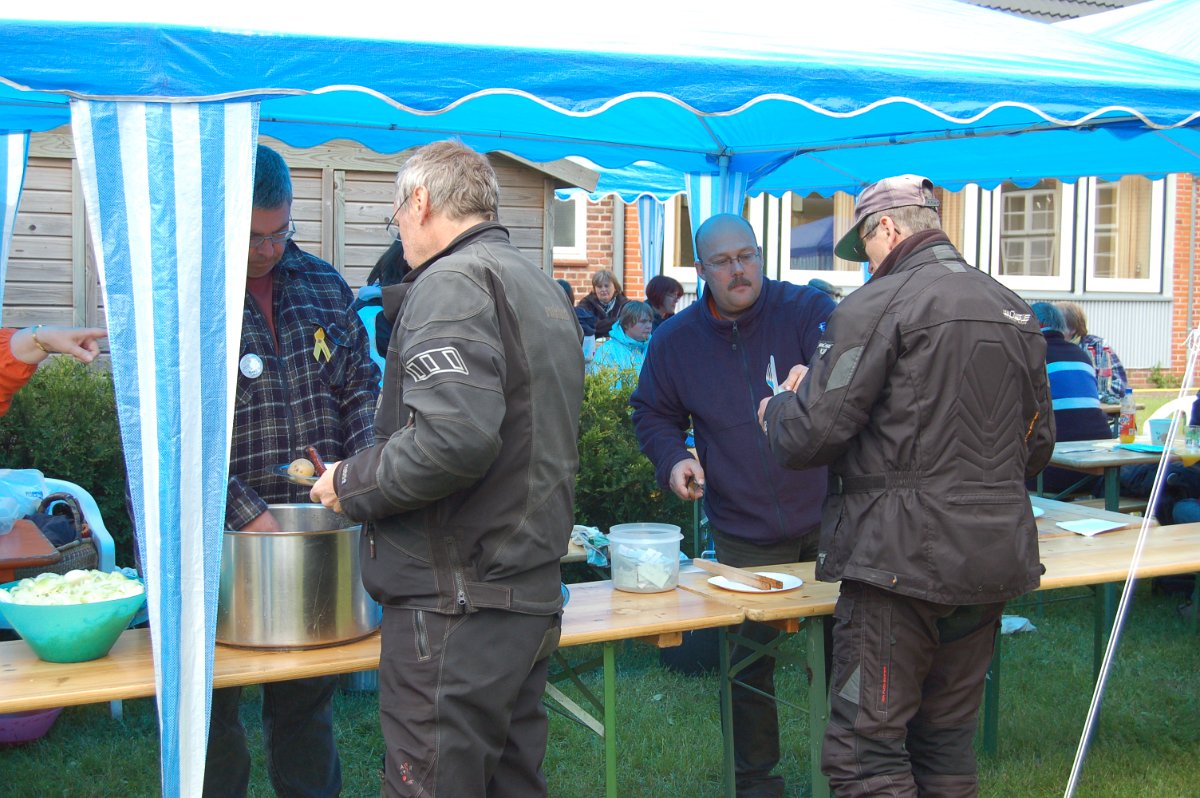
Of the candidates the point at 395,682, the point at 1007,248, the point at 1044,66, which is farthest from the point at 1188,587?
the point at 1007,248

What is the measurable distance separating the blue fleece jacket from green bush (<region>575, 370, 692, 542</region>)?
153 cm

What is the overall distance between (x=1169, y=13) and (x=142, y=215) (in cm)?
569

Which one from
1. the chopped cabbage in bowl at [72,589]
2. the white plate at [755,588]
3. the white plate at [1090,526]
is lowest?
the white plate at [755,588]

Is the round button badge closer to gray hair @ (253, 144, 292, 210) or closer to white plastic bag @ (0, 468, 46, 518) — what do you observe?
gray hair @ (253, 144, 292, 210)

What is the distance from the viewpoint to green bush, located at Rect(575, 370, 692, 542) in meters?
5.42

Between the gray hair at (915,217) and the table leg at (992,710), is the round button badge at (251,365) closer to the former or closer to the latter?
the gray hair at (915,217)

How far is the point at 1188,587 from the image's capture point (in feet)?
19.7

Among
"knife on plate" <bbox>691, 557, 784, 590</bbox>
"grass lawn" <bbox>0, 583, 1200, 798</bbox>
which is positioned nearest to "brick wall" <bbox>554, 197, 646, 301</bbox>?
"grass lawn" <bbox>0, 583, 1200, 798</bbox>

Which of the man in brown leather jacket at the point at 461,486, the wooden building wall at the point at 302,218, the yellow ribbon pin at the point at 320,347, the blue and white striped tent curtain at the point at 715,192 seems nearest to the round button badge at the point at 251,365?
the yellow ribbon pin at the point at 320,347

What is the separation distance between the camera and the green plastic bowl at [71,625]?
2.44 m

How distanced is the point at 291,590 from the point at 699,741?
2190 mm

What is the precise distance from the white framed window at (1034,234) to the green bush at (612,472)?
11111 mm

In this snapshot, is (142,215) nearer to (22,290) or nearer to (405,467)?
(405,467)

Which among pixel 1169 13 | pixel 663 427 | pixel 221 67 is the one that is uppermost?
pixel 1169 13
